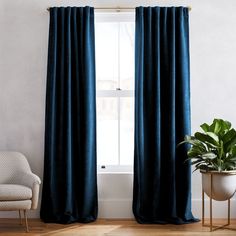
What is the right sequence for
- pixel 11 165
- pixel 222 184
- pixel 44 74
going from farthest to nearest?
pixel 44 74, pixel 11 165, pixel 222 184

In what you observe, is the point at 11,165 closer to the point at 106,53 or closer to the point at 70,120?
the point at 70,120

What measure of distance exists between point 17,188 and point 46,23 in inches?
76.3

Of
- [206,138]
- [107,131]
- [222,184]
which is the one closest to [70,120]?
[107,131]

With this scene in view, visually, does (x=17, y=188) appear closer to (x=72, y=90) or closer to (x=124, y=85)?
(x=72, y=90)

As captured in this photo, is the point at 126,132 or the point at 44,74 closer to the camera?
the point at 44,74

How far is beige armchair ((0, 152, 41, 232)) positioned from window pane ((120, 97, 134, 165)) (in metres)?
1.13

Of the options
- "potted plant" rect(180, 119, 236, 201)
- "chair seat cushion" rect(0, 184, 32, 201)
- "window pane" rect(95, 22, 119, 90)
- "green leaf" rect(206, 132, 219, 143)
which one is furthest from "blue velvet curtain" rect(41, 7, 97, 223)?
"green leaf" rect(206, 132, 219, 143)

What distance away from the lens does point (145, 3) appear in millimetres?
5414

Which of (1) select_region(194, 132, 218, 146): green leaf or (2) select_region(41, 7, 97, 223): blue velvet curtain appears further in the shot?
(2) select_region(41, 7, 97, 223): blue velvet curtain

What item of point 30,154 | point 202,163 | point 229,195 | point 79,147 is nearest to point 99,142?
point 79,147

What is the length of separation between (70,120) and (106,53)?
950 mm

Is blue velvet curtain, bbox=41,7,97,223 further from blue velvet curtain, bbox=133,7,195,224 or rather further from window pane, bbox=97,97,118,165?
blue velvet curtain, bbox=133,7,195,224

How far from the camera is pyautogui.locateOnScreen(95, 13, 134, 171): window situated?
18.2ft

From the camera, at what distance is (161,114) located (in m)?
5.25
